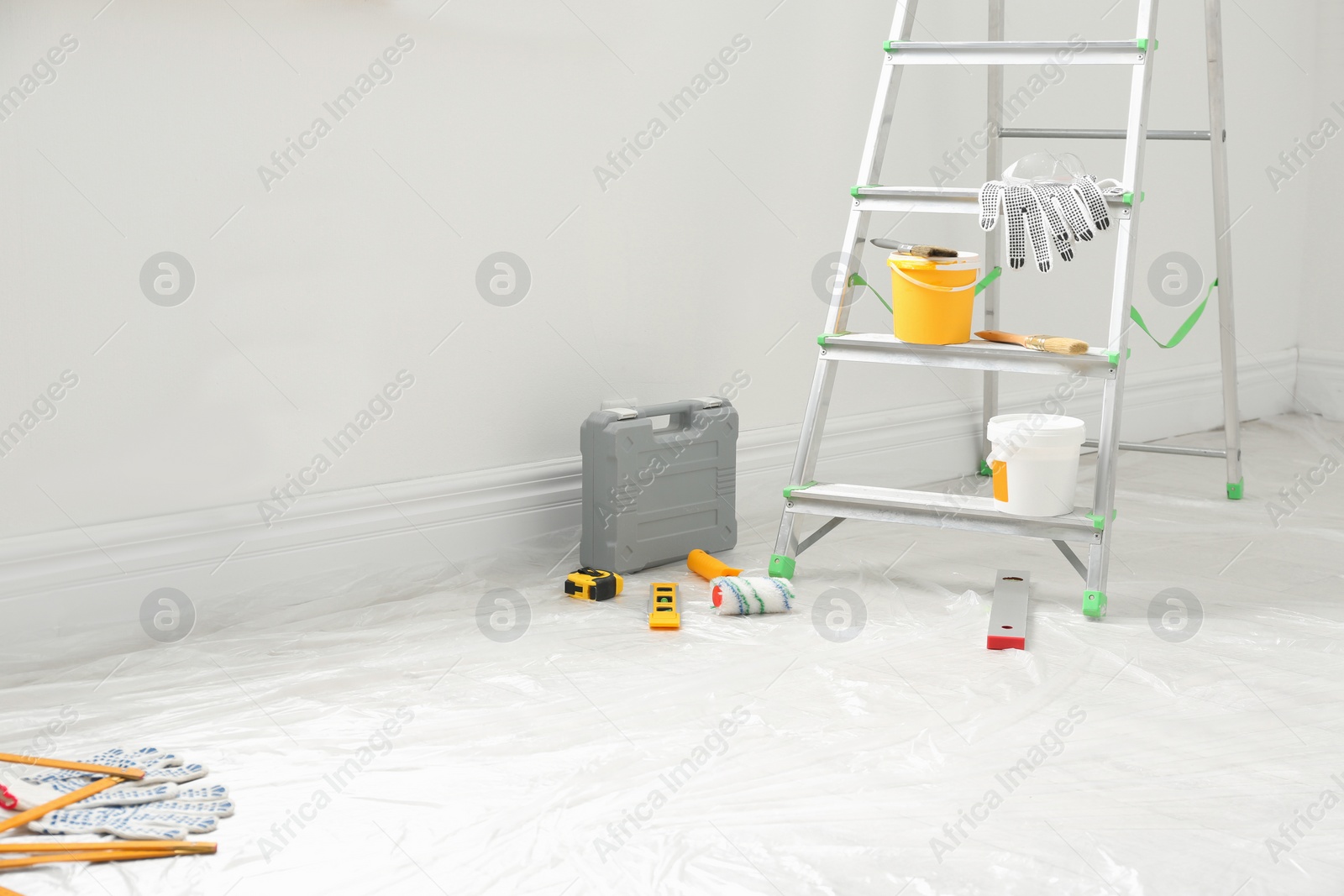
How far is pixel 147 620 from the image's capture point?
7.03ft

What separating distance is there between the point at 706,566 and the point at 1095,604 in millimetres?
748

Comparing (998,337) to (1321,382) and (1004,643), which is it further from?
(1321,382)

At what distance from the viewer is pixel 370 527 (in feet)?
7.91

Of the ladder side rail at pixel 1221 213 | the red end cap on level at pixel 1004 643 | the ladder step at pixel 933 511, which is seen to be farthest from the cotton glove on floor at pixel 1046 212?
the ladder side rail at pixel 1221 213

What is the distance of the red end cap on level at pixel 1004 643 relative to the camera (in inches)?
82.9

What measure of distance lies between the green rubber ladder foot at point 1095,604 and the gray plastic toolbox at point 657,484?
2.59ft

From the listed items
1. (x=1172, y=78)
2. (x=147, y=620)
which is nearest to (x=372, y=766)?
(x=147, y=620)

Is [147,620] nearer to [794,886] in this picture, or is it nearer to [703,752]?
[703,752]

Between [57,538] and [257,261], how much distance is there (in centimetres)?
57

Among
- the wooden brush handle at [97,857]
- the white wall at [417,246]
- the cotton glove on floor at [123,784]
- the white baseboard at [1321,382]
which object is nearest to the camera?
the wooden brush handle at [97,857]

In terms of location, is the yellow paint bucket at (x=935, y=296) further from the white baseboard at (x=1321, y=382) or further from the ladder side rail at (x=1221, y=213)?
the white baseboard at (x=1321, y=382)

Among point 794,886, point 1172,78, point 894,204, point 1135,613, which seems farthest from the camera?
point 1172,78

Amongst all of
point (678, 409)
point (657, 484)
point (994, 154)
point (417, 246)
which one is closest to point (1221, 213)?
point (994, 154)

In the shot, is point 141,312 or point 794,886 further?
point 141,312
